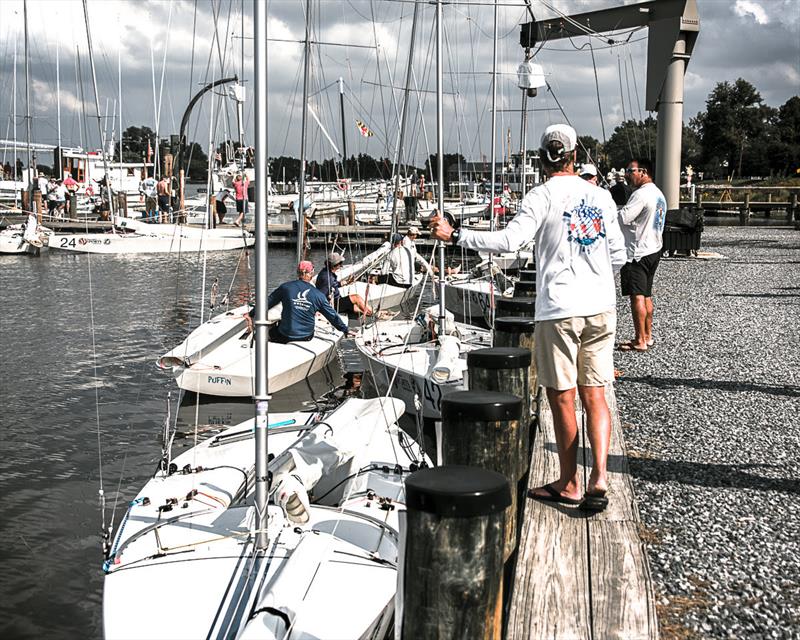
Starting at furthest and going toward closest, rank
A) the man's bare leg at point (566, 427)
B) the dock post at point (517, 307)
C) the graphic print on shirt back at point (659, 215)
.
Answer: the dock post at point (517, 307), the graphic print on shirt back at point (659, 215), the man's bare leg at point (566, 427)

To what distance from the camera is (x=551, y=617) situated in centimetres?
386

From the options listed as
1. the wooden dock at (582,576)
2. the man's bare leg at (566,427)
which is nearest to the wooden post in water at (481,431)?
the man's bare leg at (566,427)

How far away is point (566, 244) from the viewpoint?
15.2ft

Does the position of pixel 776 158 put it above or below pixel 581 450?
above

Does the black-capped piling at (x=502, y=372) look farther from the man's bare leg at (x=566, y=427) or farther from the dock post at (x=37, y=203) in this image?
the dock post at (x=37, y=203)

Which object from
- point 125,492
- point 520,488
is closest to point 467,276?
point 125,492

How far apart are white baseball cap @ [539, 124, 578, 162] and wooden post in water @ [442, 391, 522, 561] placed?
1346mm

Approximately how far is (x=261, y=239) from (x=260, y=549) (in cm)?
196

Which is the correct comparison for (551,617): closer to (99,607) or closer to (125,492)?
(99,607)

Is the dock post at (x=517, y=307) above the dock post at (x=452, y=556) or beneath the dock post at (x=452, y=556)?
above

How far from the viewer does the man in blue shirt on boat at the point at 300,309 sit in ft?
44.6

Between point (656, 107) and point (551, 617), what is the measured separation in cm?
2206

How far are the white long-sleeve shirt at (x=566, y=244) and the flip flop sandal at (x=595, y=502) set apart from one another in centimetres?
102

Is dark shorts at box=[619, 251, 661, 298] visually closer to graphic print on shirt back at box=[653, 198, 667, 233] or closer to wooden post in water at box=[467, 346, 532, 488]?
graphic print on shirt back at box=[653, 198, 667, 233]
